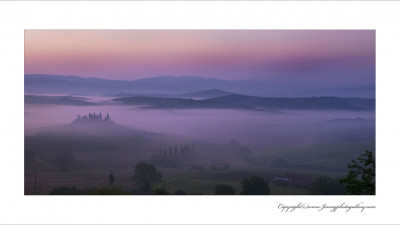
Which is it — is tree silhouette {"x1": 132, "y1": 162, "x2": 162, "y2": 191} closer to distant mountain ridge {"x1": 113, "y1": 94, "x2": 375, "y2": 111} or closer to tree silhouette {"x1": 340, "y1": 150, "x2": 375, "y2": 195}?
distant mountain ridge {"x1": 113, "y1": 94, "x2": 375, "y2": 111}

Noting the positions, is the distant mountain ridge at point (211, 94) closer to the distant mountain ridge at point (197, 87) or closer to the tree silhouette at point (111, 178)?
the distant mountain ridge at point (197, 87)

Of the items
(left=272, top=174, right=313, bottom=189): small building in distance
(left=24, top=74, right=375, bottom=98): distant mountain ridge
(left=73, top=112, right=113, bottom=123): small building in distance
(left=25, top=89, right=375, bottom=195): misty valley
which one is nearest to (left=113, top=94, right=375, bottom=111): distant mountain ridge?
(left=25, top=89, right=375, bottom=195): misty valley

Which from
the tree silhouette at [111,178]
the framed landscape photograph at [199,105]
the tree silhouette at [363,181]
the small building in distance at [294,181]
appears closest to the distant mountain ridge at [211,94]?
the framed landscape photograph at [199,105]

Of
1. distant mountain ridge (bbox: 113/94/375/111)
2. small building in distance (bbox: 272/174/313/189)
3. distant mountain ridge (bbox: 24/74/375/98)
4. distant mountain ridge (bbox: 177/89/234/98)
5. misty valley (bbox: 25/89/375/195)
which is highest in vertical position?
distant mountain ridge (bbox: 24/74/375/98)

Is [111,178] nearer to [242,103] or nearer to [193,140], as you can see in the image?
[193,140]
